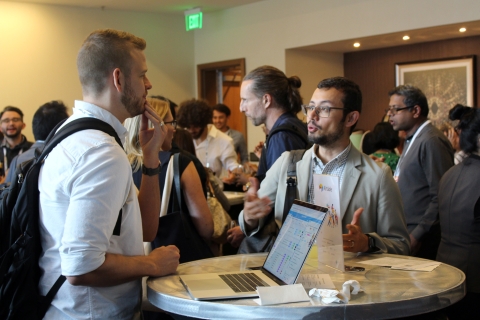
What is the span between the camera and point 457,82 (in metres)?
7.68

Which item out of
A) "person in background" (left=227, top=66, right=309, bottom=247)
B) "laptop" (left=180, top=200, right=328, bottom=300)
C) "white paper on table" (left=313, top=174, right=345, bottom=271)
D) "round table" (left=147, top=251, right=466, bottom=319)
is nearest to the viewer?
"round table" (left=147, top=251, right=466, bottom=319)

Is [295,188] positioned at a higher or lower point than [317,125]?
lower

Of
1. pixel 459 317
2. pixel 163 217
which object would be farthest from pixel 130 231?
pixel 459 317

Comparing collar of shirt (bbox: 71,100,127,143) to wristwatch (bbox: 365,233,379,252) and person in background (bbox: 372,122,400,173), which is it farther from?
person in background (bbox: 372,122,400,173)

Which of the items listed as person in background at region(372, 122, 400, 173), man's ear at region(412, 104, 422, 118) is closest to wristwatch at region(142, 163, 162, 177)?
man's ear at region(412, 104, 422, 118)

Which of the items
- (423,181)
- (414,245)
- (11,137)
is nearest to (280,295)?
(414,245)

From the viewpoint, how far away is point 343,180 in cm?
233

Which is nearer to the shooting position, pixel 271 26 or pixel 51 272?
pixel 51 272

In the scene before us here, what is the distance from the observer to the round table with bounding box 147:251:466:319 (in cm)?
148

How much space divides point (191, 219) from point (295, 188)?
67cm

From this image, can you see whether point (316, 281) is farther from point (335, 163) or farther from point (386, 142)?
point (386, 142)

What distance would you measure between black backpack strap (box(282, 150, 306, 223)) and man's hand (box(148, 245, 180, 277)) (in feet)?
2.11

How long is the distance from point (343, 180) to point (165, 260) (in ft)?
2.84

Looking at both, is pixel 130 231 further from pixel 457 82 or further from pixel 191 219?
pixel 457 82
